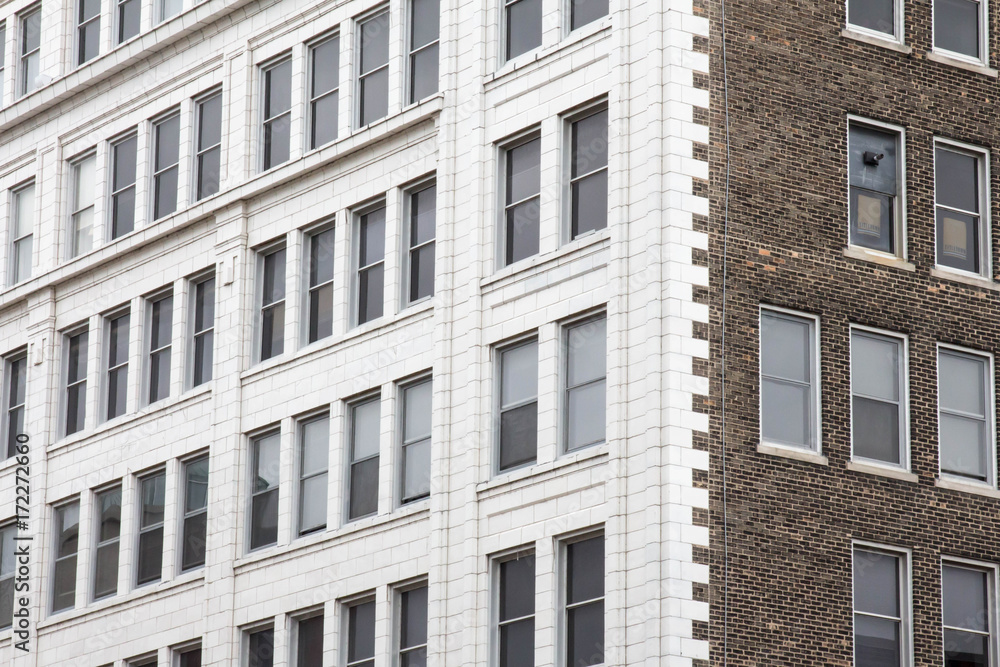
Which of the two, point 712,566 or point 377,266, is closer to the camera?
point 712,566

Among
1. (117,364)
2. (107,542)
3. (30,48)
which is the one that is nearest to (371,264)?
(117,364)

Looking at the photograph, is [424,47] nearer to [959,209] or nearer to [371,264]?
[371,264]

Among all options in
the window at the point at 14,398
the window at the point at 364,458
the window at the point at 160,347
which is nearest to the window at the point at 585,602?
the window at the point at 364,458

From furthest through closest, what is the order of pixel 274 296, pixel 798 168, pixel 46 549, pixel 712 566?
1. pixel 46 549
2. pixel 274 296
3. pixel 798 168
4. pixel 712 566

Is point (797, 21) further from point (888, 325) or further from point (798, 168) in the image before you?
point (888, 325)

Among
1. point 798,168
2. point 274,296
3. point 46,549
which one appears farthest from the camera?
point 46,549

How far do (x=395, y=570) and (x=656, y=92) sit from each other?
10.2 metres

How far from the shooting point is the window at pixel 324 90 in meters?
47.2

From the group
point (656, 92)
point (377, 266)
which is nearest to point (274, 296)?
point (377, 266)

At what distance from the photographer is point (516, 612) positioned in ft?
131

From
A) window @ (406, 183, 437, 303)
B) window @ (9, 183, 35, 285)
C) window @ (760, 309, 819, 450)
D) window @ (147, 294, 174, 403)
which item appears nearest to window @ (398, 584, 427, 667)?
window @ (406, 183, 437, 303)

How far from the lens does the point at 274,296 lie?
1876 inches

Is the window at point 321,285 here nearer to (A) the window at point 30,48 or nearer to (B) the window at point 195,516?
(B) the window at point 195,516

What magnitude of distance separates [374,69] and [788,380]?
474 inches
